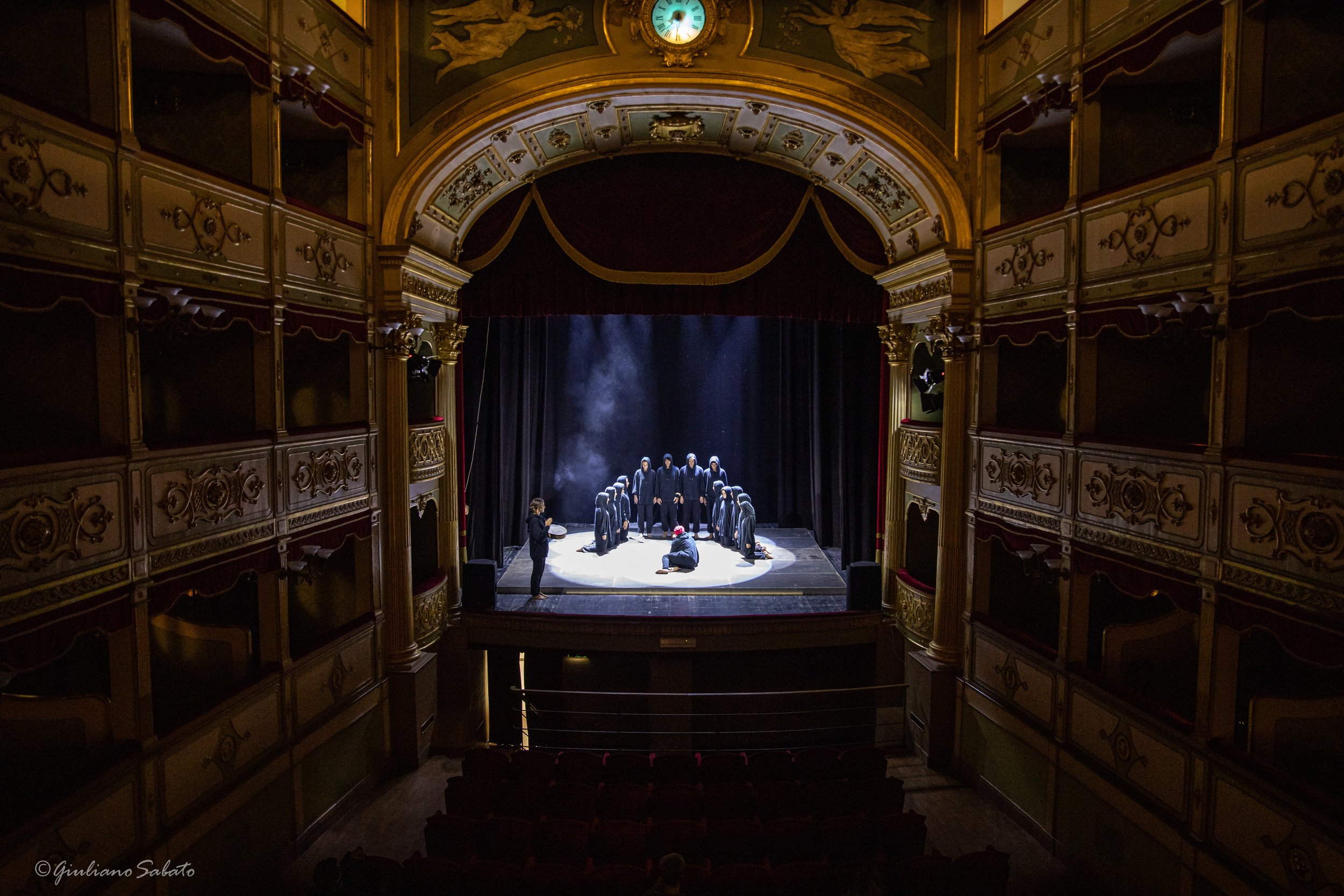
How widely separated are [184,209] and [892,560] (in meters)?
8.58

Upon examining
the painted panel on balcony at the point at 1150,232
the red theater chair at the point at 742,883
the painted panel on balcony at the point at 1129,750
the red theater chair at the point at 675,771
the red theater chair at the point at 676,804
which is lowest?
the red theater chair at the point at 675,771

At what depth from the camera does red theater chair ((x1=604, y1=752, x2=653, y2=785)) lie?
23.0 feet

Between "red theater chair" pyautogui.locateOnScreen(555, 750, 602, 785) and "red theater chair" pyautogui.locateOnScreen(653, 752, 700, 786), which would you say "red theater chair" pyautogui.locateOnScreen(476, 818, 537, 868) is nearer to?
"red theater chair" pyautogui.locateOnScreen(555, 750, 602, 785)

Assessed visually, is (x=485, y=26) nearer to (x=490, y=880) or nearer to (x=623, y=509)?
(x=623, y=509)

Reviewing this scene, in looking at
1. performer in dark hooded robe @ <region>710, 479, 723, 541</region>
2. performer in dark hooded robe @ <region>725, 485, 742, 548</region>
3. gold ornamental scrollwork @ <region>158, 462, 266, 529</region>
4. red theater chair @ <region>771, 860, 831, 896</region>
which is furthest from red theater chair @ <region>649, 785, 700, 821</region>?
performer in dark hooded robe @ <region>710, 479, 723, 541</region>

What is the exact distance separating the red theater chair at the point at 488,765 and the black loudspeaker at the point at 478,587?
259cm

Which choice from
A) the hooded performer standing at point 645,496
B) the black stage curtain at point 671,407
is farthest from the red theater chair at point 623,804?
the hooded performer standing at point 645,496

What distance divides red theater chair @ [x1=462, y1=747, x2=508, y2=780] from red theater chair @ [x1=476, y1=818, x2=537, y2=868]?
1.25m

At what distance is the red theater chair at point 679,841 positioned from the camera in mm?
5555

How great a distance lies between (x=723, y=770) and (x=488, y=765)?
7.57ft

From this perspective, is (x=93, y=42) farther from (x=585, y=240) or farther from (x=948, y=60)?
(x=948, y=60)

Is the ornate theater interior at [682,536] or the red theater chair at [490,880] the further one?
the red theater chair at [490,880]

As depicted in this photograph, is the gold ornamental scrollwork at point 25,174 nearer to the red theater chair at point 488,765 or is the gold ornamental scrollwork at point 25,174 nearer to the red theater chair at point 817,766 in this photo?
the red theater chair at point 488,765

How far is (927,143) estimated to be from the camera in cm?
796
